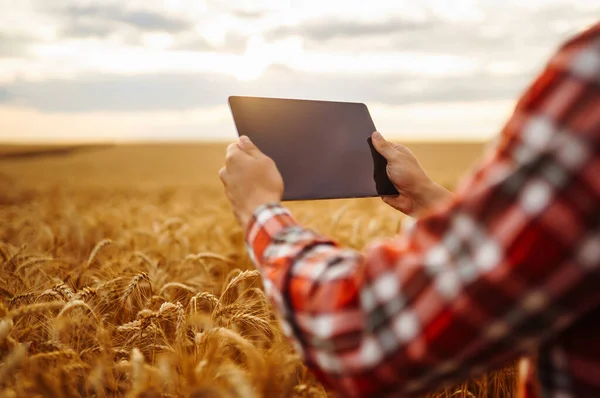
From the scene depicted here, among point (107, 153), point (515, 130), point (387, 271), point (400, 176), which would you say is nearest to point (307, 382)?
point (400, 176)

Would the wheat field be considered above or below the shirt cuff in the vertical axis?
below

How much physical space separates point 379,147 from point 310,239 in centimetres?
68

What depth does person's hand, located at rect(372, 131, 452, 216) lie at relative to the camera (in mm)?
1442

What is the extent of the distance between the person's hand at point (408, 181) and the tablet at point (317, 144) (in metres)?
0.02

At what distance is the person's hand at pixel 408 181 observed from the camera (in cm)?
144

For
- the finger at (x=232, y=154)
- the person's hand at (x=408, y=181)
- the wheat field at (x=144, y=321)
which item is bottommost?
the wheat field at (x=144, y=321)

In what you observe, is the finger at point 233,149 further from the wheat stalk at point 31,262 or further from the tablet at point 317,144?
the wheat stalk at point 31,262

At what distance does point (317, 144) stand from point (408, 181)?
314mm

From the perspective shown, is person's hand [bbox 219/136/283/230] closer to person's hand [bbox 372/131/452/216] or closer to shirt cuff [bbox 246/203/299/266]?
shirt cuff [bbox 246/203/299/266]

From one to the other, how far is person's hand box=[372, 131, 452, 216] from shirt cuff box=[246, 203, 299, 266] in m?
0.63

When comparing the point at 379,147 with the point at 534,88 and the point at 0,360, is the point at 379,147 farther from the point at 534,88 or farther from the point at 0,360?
the point at 0,360

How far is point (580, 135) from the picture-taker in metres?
0.60

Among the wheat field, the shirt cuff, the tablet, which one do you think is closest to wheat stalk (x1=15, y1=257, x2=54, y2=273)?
the wheat field

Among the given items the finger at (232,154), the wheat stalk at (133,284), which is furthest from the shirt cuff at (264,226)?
the wheat stalk at (133,284)
